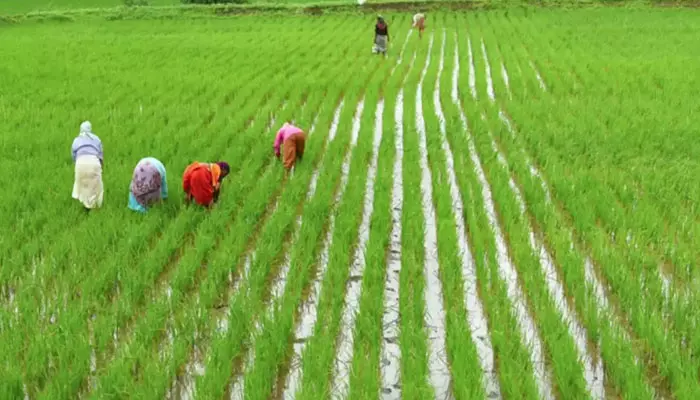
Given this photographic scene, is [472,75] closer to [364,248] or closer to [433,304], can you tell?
[364,248]

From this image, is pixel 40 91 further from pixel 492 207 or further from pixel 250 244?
pixel 492 207

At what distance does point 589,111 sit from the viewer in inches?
291

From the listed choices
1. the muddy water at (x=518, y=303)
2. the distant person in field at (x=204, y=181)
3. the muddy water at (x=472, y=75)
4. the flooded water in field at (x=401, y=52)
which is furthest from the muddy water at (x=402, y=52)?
the distant person in field at (x=204, y=181)

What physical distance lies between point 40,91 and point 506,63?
787 cm

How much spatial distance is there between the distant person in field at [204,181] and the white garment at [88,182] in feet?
2.13

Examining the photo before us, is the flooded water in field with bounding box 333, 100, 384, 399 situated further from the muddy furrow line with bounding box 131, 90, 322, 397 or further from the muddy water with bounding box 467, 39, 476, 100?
the muddy water with bounding box 467, 39, 476, 100

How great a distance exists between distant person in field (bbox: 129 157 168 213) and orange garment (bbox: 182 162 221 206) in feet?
0.65

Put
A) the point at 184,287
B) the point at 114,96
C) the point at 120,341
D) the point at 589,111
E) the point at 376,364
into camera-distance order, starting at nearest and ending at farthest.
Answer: the point at 376,364 < the point at 120,341 < the point at 184,287 < the point at 589,111 < the point at 114,96

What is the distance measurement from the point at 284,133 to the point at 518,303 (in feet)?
9.91

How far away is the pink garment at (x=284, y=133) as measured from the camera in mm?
5648

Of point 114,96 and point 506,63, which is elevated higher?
point 506,63

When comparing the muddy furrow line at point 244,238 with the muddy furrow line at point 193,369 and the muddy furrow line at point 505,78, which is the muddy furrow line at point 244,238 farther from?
the muddy furrow line at point 505,78

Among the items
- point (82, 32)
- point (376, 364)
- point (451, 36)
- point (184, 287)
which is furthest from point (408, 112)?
point (82, 32)

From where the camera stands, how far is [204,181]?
4602 mm
